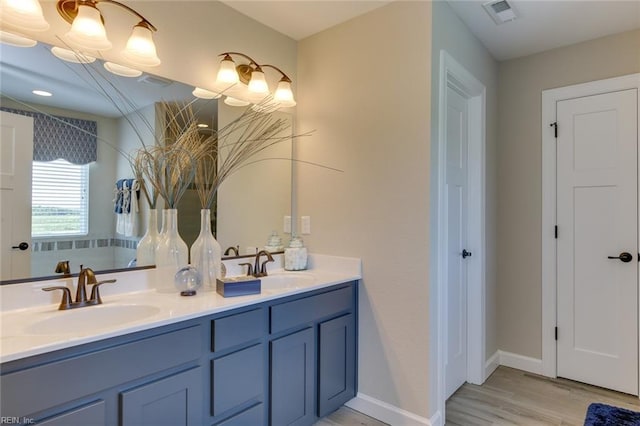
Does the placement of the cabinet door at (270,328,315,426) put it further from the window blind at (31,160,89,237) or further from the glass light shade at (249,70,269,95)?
the glass light shade at (249,70,269,95)

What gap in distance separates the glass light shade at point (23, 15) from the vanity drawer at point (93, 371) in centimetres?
132

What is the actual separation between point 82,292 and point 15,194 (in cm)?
50

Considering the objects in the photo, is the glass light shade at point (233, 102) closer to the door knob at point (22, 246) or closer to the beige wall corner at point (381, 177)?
the beige wall corner at point (381, 177)

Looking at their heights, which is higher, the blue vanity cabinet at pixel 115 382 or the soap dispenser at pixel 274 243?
the soap dispenser at pixel 274 243

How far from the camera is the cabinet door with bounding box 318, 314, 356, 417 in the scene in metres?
2.09


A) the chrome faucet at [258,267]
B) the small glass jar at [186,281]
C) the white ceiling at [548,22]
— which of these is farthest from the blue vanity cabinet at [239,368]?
the white ceiling at [548,22]

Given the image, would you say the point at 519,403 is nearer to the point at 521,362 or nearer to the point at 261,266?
the point at 521,362

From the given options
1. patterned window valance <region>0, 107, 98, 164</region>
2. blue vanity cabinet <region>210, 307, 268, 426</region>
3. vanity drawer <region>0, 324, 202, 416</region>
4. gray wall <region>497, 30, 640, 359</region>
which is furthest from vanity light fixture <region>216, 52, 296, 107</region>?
gray wall <region>497, 30, 640, 359</region>

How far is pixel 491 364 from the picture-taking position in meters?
2.94

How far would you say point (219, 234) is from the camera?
224 cm

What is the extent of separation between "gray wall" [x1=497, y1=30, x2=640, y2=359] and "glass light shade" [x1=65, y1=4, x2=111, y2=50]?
9.77ft

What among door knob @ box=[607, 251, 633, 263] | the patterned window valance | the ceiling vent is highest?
the ceiling vent

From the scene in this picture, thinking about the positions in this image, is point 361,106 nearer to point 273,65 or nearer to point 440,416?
point 273,65

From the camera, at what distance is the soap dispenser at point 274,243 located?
2.55 meters
